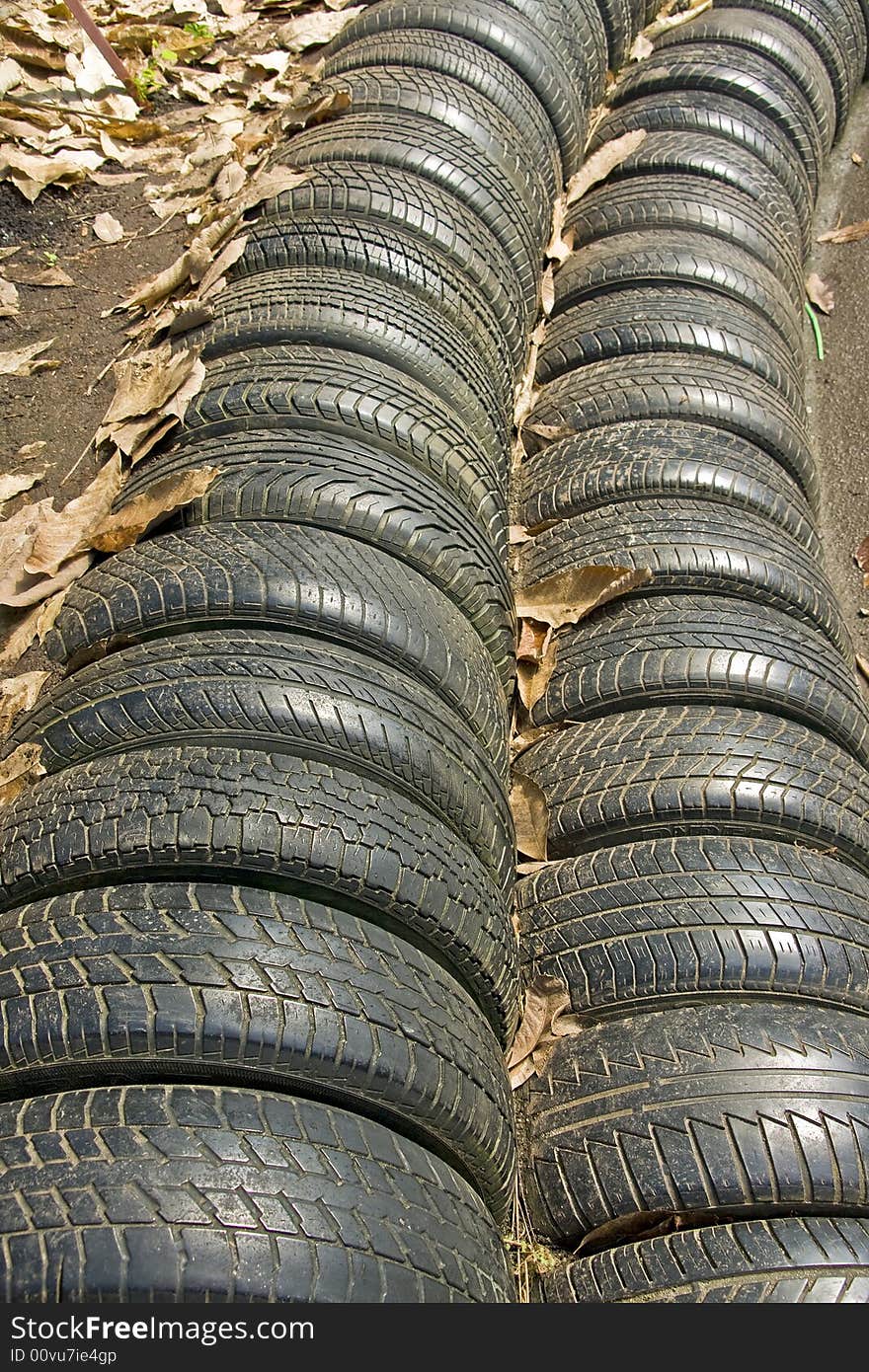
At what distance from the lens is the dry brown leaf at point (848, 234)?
535 cm

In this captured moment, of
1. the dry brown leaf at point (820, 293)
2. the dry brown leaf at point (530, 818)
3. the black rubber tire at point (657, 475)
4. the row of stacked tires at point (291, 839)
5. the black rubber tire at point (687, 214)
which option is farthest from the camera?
the dry brown leaf at point (820, 293)

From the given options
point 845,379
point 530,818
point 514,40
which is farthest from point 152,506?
point 845,379

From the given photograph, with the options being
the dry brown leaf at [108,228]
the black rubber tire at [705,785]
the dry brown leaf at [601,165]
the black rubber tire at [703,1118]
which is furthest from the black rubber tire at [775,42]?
the black rubber tire at [703,1118]

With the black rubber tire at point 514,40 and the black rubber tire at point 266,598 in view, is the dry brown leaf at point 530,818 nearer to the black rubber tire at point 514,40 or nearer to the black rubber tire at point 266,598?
the black rubber tire at point 266,598

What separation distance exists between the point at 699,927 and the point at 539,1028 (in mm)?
443

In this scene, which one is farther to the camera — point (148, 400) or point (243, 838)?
point (148, 400)

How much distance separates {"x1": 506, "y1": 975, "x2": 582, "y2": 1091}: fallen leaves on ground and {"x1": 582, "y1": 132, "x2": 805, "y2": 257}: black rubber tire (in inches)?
132

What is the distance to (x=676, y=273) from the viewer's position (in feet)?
12.8

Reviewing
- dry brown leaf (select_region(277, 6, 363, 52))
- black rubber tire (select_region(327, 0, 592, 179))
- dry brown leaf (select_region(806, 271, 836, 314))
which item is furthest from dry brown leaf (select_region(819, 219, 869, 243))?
dry brown leaf (select_region(277, 6, 363, 52))

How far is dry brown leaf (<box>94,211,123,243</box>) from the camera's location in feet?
13.1

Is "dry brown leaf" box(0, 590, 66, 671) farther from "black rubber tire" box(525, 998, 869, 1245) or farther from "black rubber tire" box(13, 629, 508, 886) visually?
"black rubber tire" box(525, 998, 869, 1245)

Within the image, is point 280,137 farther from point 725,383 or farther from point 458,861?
point 458,861

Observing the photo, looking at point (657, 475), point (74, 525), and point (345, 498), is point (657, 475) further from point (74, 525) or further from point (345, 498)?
point (74, 525)

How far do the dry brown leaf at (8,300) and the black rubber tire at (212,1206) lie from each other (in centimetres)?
281
